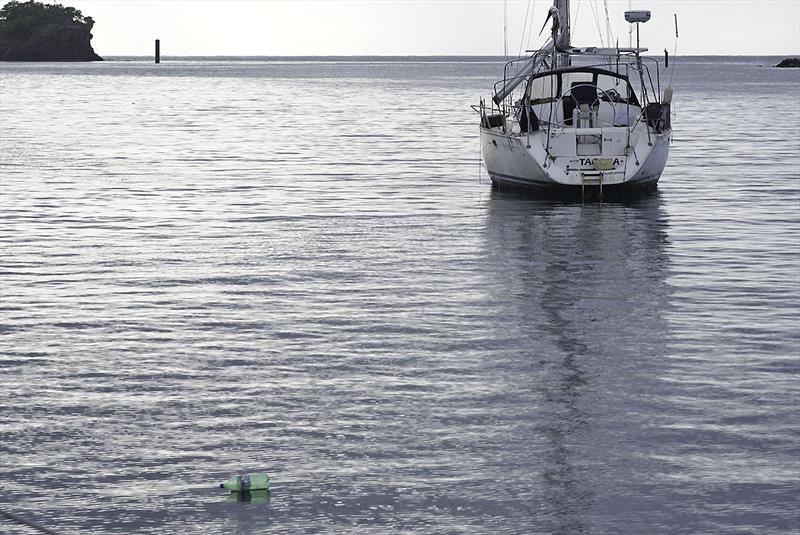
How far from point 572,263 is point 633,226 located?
5.95 m

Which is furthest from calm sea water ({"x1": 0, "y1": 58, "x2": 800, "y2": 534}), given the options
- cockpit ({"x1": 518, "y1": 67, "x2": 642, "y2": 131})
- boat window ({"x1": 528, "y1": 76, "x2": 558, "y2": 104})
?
boat window ({"x1": 528, "y1": 76, "x2": 558, "y2": 104})

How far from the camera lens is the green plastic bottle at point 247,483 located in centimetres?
1077

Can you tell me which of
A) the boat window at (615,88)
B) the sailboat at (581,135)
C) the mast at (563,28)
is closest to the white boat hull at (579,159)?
the sailboat at (581,135)

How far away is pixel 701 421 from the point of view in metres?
13.1

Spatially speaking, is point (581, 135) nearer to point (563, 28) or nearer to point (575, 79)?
point (575, 79)

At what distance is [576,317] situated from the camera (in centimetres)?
1844

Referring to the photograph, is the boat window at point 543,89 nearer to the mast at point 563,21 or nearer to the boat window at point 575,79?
the boat window at point 575,79

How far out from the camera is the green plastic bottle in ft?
35.3

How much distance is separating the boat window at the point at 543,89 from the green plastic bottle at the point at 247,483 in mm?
24234

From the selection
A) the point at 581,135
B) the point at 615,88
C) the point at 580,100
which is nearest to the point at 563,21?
the point at 615,88

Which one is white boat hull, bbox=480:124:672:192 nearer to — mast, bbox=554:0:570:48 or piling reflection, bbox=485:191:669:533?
piling reflection, bbox=485:191:669:533

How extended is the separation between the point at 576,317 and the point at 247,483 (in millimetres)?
8340

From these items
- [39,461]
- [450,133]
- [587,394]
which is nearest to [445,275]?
[587,394]

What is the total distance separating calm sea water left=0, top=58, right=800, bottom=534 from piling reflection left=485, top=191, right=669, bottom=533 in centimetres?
5
